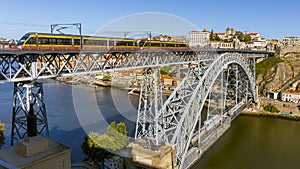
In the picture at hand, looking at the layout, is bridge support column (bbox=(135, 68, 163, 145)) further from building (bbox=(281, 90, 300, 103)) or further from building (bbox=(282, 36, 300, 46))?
building (bbox=(282, 36, 300, 46))

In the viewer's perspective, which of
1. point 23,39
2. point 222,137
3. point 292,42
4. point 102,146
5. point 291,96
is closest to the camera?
point 23,39

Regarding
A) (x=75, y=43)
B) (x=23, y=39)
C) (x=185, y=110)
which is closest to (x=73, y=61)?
(x=75, y=43)

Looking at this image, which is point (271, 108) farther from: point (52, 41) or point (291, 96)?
point (52, 41)

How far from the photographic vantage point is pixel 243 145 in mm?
11312

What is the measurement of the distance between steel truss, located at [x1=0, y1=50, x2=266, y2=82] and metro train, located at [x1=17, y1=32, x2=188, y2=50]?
19cm

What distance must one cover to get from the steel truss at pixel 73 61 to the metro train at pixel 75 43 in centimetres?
19

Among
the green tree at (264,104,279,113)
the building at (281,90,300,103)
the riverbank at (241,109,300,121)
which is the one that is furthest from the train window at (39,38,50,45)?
the building at (281,90,300,103)

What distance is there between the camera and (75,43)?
650cm

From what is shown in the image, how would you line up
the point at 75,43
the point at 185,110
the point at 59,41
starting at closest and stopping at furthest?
the point at 59,41 → the point at 75,43 → the point at 185,110

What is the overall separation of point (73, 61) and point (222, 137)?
7881 mm

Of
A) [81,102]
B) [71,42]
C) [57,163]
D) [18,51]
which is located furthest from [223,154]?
[81,102]

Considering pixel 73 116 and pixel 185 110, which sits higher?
pixel 185 110

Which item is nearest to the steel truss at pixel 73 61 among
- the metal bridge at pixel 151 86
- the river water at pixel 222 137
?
the metal bridge at pixel 151 86

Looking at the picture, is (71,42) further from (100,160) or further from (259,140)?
(259,140)
